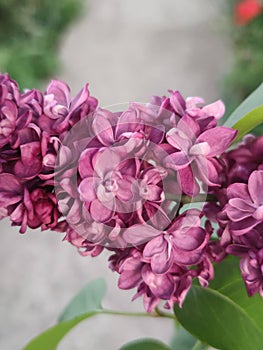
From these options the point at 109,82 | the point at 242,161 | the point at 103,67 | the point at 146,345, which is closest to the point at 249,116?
the point at 242,161

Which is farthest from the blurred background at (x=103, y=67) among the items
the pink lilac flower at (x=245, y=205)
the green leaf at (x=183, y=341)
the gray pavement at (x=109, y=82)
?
the pink lilac flower at (x=245, y=205)

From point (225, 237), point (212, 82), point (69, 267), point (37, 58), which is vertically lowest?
point (69, 267)

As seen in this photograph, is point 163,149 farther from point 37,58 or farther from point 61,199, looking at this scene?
point 37,58

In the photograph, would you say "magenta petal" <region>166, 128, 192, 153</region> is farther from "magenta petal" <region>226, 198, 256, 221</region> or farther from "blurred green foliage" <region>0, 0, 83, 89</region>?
"blurred green foliage" <region>0, 0, 83, 89</region>

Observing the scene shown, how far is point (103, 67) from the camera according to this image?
277cm

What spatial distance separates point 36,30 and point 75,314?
263cm

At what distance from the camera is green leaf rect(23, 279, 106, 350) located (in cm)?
43

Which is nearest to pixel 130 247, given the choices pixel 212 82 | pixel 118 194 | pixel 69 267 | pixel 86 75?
pixel 118 194

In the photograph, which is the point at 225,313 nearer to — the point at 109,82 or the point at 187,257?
the point at 187,257

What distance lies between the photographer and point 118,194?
256mm

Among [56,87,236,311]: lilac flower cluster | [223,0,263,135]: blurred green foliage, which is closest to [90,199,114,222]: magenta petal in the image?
[56,87,236,311]: lilac flower cluster

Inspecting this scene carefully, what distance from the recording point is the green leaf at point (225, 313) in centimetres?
34

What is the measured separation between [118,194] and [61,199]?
28mm

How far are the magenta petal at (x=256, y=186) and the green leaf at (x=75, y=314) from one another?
0.62 ft
